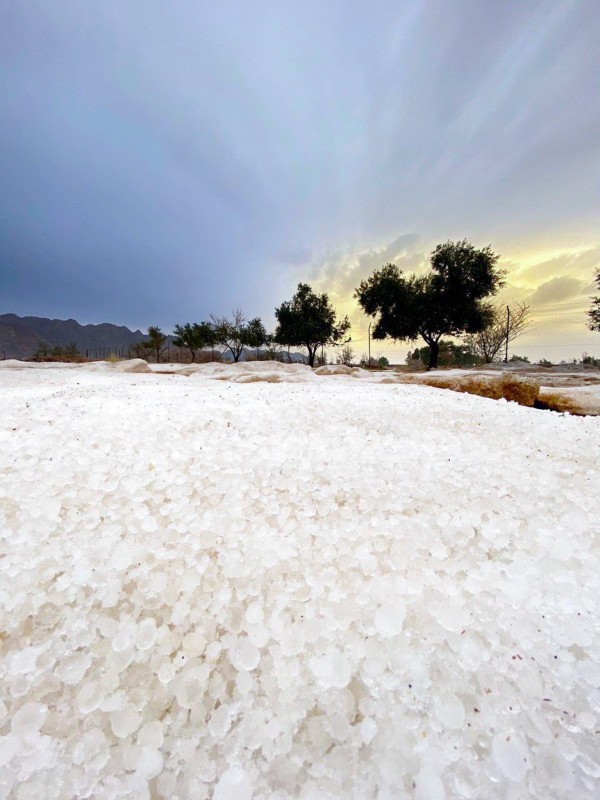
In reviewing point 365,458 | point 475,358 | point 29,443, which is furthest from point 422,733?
point 475,358

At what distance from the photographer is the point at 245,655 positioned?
81 cm

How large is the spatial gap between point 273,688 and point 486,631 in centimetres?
56

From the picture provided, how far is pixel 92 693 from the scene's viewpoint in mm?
729

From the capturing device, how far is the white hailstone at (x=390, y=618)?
850 millimetres

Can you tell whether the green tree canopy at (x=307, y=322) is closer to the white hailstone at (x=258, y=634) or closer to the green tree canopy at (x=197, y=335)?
the green tree canopy at (x=197, y=335)

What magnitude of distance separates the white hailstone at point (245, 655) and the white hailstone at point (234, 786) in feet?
0.59

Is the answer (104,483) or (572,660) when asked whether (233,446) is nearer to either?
(104,483)

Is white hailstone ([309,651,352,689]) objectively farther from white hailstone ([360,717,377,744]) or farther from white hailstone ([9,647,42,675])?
white hailstone ([9,647,42,675])

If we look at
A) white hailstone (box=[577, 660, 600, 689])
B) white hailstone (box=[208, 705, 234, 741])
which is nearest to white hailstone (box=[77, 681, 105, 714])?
white hailstone (box=[208, 705, 234, 741])

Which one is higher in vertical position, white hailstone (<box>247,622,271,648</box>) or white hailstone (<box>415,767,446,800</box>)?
A: white hailstone (<box>247,622,271,648</box>)

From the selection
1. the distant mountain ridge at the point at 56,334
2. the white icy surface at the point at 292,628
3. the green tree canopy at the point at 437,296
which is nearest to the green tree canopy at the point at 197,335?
the green tree canopy at the point at 437,296

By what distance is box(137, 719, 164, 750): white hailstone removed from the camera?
25.9 inches

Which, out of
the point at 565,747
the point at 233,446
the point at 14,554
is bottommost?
the point at 565,747

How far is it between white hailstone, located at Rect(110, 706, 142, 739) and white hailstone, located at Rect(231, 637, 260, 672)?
217 millimetres
